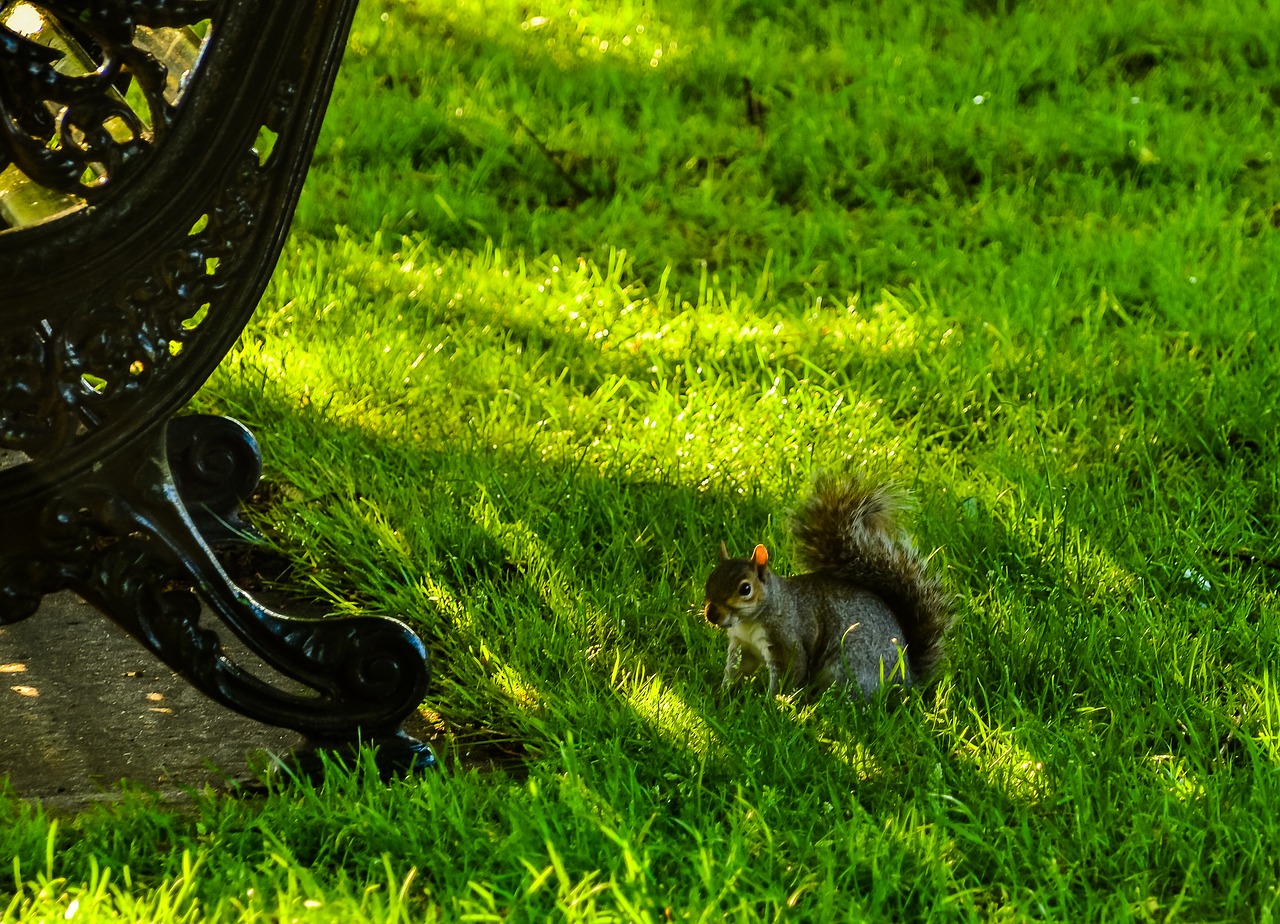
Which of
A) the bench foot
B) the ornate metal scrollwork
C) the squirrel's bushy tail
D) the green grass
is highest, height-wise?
the ornate metal scrollwork

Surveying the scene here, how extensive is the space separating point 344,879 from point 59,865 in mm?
501

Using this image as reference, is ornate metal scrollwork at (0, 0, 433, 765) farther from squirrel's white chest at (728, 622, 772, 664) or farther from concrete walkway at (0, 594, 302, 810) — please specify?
squirrel's white chest at (728, 622, 772, 664)

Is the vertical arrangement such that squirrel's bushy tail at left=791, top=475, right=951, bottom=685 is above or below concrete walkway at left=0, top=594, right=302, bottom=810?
above

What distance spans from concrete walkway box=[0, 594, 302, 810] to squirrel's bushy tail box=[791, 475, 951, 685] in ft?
3.61

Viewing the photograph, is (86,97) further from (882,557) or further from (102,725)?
(882,557)

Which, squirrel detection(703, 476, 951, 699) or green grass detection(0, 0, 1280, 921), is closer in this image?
green grass detection(0, 0, 1280, 921)

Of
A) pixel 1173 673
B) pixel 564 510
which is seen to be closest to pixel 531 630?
pixel 564 510

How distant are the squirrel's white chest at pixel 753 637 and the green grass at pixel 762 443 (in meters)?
0.13

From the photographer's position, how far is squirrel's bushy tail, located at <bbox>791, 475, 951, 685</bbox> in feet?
10.0

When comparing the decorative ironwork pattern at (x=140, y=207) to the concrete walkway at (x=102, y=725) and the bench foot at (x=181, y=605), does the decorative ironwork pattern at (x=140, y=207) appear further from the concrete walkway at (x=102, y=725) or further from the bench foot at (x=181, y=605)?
the concrete walkway at (x=102, y=725)

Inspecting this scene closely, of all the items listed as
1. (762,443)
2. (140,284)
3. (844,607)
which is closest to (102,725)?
(140,284)

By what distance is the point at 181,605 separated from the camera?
8.77ft

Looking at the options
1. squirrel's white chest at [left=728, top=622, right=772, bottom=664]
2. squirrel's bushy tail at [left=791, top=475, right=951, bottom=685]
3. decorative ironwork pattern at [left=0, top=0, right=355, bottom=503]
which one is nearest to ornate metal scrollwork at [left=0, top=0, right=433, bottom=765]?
decorative ironwork pattern at [left=0, top=0, right=355, bottom=503]

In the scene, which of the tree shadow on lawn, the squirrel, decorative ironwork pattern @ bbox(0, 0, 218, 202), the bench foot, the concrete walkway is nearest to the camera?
decorative ironwork pattern @ bbox(0, 0, 218, 202)
